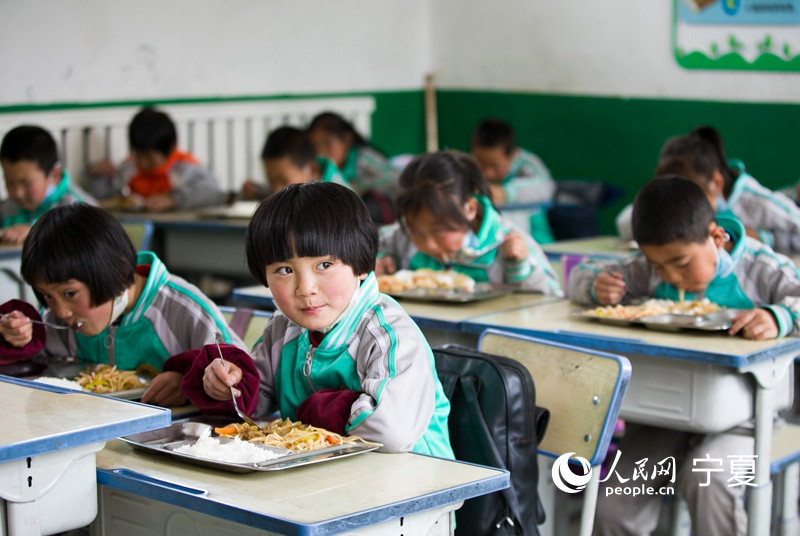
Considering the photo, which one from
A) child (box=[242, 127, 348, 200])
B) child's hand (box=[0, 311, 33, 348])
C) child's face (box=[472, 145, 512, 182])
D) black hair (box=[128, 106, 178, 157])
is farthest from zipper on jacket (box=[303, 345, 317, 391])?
child's face (box=[472, 145, 512, 182])

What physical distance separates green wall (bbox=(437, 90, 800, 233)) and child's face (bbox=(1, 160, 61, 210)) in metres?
3.59

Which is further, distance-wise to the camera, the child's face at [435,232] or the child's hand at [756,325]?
the child's face at [435,232]

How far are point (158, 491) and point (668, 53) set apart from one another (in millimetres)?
5501

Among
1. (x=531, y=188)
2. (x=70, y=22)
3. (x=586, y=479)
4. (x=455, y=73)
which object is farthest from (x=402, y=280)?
(x=455, y=73)

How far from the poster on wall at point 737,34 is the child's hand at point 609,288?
342 centimetres

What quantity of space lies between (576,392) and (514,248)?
114 cm

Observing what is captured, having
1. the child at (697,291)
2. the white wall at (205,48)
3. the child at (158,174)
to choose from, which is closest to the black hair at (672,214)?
the child at (697,291)

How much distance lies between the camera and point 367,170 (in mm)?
6547

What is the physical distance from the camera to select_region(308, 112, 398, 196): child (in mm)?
6504

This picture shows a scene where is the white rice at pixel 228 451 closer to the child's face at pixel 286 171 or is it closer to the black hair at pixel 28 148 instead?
the black hair at pixel 28 148

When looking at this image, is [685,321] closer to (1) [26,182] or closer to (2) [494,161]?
(1) [26,182]

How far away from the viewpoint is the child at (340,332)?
81.8 inches

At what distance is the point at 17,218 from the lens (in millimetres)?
4898

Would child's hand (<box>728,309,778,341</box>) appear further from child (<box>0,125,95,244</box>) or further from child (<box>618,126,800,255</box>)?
child (<box>0,125,95,244</box>)
